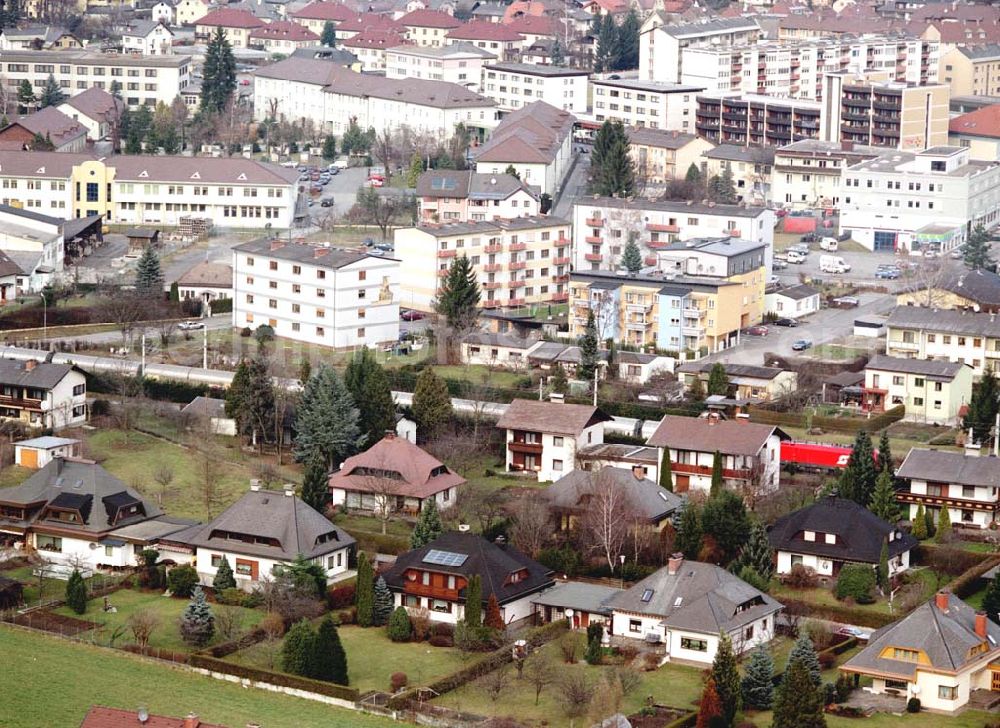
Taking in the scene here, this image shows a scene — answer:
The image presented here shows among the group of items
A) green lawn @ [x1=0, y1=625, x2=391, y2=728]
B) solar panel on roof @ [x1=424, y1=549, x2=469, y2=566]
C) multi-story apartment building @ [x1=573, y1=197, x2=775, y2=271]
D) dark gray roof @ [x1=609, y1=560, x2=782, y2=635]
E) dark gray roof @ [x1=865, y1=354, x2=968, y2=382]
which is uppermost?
multi-story apartment building @ [x1=573, y1=197, x2=775, y2=271]

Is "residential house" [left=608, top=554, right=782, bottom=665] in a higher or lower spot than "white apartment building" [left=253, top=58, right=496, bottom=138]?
lower

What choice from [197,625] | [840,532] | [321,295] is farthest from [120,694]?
[321,295]

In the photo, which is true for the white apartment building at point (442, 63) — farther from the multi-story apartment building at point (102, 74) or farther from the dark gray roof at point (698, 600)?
the dark gray roof at point (698, 600)

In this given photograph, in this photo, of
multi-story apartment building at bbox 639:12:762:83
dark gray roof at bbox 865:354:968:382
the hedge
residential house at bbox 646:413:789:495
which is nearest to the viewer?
the hedge

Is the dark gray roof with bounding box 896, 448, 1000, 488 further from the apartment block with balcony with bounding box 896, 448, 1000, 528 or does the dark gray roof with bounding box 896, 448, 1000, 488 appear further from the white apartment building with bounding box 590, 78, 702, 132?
the white apartment building with bounding box 590, 78, 702, 132

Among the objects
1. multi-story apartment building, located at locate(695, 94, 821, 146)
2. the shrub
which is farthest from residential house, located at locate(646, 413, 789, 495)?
multi-story apartment building, located at locate(695, 94, 821, 146)

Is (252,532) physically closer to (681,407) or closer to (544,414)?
(544,414)

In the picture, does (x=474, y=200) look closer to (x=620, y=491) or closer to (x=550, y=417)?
(x=550, y=417)

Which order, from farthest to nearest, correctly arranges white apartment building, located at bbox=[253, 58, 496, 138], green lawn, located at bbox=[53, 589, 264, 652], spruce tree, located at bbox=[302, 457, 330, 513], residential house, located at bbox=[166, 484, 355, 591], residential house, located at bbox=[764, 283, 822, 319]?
white apartment building, located at bbox=[253, 58, 496, 138]
residential house, located at bbox=[764, 283, 822, 319]
spruce tree, located at bbox=[302, 457, 330, 513]
residential house, located at bbox=[166, 484, 355, 591]
green lawn, located at bbox=[53, 589, 264, 652]
